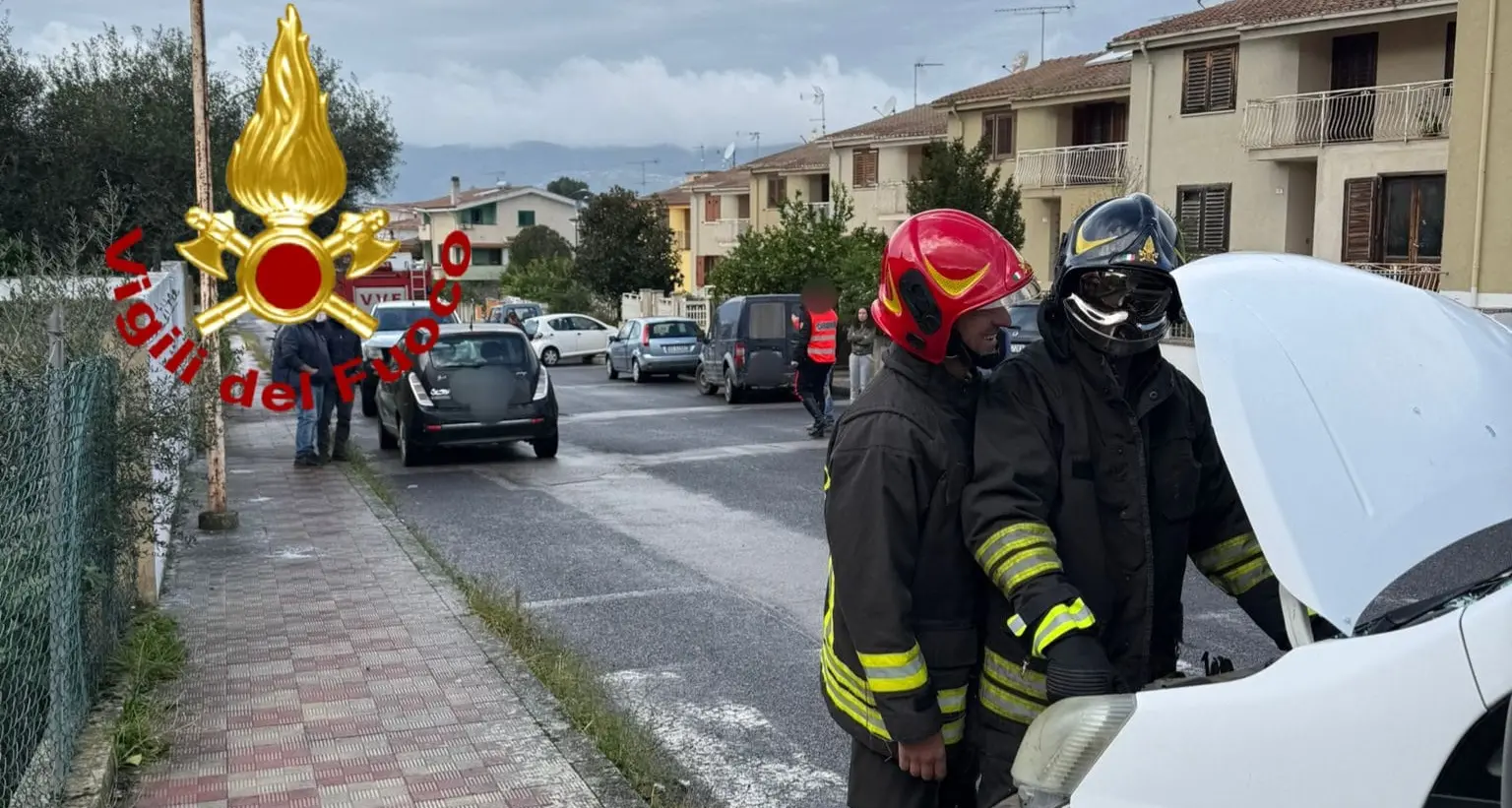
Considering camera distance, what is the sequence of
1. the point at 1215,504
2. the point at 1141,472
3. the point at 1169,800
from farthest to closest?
1. the point at 1215,504
2. the point at 1141,472
3. the point at 1169,800

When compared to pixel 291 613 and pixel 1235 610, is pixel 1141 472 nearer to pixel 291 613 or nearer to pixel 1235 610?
pixel 1235 610

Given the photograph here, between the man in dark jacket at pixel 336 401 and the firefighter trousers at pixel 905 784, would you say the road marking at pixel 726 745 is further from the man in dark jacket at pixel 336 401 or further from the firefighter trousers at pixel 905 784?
the man in dark jacket at pixel 336 401


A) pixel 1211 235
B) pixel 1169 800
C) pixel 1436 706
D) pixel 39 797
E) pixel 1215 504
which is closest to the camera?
pixel 1436 706

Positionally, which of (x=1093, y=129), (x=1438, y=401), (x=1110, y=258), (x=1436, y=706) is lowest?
(x=1436, y=706)

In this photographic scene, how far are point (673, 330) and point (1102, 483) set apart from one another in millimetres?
25825

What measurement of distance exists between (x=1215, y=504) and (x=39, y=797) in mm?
3488

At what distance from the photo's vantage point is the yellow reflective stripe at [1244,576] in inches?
123

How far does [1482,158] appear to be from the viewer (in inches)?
769

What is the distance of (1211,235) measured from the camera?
91.0 feet

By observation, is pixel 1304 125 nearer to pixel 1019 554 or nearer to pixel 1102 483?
pixel 1102 483

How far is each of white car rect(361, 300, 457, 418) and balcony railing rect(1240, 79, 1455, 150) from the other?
15.5m

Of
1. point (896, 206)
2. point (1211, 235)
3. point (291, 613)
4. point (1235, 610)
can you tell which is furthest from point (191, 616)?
point (896, 206)

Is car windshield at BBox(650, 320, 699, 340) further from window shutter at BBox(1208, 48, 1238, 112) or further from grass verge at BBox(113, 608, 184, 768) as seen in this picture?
grass verge at BBox(113, 608, 184, 768)

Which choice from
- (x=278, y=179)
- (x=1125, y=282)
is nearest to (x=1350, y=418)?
(x=1125, y=282)
